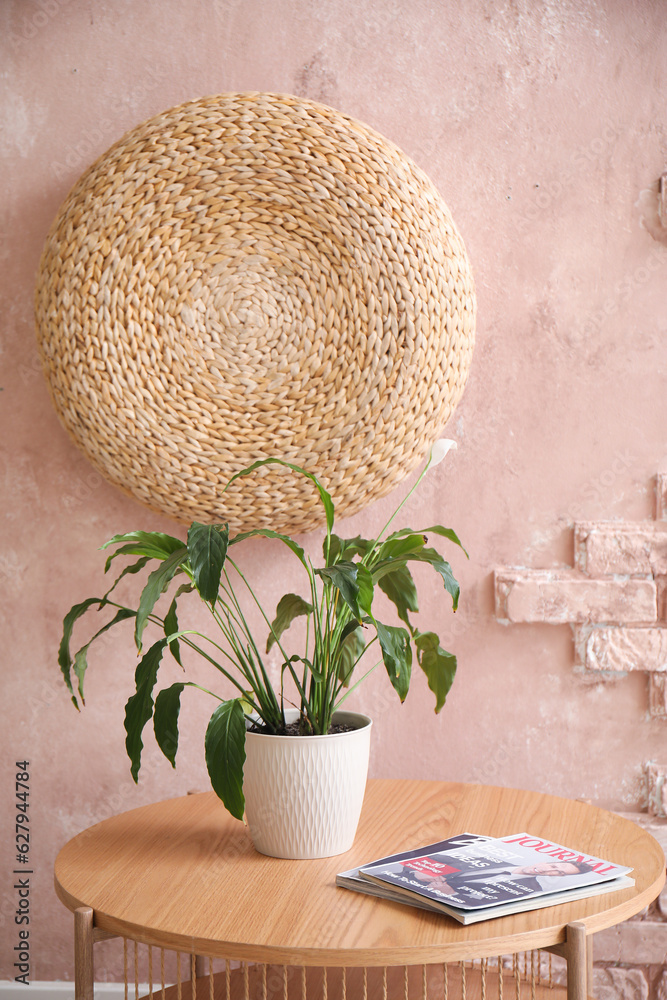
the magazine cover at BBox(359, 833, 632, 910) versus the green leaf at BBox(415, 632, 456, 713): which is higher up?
the green leaf at BBox(415, 632, 456, 713)

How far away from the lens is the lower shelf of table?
43.0 inches

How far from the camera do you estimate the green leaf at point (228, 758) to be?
978 millimetres

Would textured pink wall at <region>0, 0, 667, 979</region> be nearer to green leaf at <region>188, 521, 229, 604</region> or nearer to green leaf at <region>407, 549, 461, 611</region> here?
green leaf at <region>407, 549, 461, 611</region>

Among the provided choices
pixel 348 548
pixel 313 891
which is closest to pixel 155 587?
pixel 348 548

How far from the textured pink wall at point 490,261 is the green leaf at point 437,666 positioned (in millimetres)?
398

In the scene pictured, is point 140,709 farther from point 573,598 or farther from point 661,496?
point 661,496

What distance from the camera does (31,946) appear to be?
1.63 meters

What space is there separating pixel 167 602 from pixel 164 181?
761mm

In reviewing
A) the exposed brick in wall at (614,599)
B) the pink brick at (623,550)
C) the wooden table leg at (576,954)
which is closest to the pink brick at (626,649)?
the exposed brick in wall at (614,599)

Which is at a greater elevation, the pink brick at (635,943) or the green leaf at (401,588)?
the green leaf at (401,588)

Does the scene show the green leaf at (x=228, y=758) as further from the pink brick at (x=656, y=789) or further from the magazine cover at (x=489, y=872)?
the pink brick at (x=656, y=789)

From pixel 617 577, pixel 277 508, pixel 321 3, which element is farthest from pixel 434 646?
pixel 321 3

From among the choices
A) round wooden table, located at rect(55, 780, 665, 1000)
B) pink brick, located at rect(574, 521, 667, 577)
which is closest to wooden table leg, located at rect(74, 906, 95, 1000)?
round wooden table, located at rect(55, 780, 665, 1000)

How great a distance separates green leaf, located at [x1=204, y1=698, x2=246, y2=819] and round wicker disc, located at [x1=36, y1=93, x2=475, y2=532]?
1.76ft
